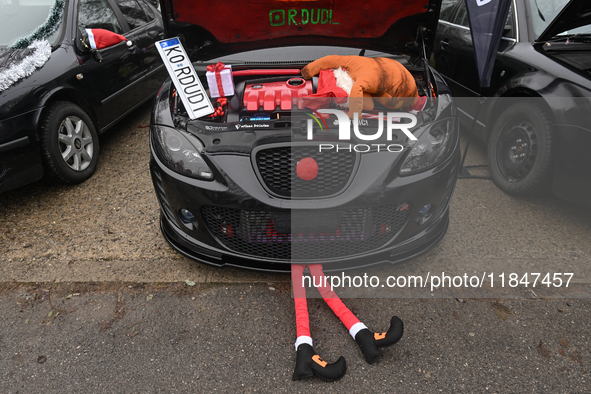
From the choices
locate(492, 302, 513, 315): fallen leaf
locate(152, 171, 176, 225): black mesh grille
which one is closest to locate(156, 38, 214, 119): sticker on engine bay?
locate(152, 171, 176, 225): black mesh grille

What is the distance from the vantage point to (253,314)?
2.17m

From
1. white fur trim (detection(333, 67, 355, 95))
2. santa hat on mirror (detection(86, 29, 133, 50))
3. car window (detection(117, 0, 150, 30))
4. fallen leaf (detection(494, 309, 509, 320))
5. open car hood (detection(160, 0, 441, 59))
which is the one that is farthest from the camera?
car window (detection(117, 0, 150, 30))

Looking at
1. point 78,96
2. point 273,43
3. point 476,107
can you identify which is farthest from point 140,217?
point 476,107

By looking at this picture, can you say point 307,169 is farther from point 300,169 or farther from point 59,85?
point 59,85

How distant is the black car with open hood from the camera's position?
80.3 inches

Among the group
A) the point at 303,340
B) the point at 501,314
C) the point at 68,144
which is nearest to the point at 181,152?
the point at 303,340

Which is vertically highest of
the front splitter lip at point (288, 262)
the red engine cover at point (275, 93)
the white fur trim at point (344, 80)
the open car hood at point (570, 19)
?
the open car hood at point (570, 19)

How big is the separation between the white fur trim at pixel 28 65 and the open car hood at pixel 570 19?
3.95 meters

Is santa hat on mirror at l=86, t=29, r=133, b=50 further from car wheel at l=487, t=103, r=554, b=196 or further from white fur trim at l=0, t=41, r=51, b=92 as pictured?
car wheel at l=487, t=103, r=554, b=196

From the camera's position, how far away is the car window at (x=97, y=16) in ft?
12.0

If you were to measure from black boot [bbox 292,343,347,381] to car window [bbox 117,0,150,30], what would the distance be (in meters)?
4.11

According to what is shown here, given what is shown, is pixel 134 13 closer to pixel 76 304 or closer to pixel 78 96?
pixel 78 96

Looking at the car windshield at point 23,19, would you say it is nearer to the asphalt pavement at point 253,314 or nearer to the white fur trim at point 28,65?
Result: the white fur trim at point 28,65

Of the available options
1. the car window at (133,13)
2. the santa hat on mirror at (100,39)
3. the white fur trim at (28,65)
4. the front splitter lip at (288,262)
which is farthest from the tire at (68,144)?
the car window at (133,13)
